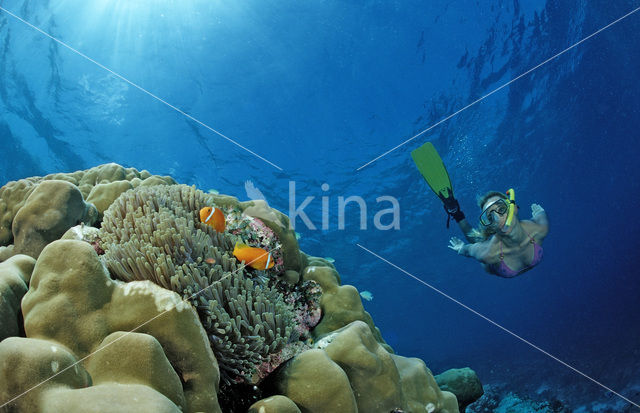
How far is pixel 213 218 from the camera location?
317 centimetres

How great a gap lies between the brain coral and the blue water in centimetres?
1403

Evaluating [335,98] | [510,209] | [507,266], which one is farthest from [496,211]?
[335,98]

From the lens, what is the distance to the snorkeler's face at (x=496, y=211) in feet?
20.1

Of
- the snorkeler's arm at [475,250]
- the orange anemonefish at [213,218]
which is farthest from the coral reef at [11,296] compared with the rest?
the snorkeler's arm at [475,250]

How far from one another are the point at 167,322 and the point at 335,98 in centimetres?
1717

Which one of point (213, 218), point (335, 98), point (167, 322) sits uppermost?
point (335, 98)

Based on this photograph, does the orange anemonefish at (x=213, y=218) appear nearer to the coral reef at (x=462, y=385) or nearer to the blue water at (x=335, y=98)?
the coral reef at (x=462, y=385)

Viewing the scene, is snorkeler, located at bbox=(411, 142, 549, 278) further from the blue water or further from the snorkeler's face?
the blue water

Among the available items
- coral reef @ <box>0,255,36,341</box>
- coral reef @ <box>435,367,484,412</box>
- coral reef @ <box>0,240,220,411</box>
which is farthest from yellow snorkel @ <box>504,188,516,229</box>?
coral reef @ <box>0,255,36,341</box>

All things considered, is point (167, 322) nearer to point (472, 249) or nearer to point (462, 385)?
point (472, 249)

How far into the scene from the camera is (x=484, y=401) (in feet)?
47.0

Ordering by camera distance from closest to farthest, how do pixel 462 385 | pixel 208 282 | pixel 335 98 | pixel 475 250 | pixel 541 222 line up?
pixel 208 282 < pixel 541 222 < pixel 462 385 < pixel 475 250 < pixel 335 98

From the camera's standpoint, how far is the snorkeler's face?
20.1ft

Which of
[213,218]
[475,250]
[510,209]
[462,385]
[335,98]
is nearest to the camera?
[213,218]
